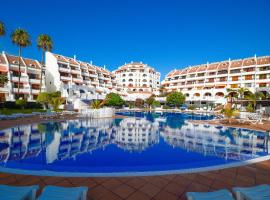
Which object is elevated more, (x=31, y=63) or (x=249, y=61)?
(x=249, y=61)

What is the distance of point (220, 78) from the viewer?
53.8 m

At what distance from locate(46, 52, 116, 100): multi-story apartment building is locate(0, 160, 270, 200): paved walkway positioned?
114ft

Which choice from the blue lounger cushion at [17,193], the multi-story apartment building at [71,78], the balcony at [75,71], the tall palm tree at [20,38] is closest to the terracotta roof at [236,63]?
the multi-story apartment building at [71,78]

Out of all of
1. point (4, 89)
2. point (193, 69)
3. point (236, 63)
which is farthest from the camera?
point (193, 69)

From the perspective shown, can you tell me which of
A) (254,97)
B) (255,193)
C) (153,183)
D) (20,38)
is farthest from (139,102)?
(255,193)

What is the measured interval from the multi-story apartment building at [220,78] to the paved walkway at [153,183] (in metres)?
43.9

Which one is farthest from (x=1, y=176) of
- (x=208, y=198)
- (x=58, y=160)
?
(x=208, y=198)

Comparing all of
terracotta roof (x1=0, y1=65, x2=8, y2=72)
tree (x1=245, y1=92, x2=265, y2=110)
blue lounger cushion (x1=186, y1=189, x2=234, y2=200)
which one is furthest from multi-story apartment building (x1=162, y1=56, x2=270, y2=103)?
terracotta roof (x1=0, y1=65, x2=8, y2=72)

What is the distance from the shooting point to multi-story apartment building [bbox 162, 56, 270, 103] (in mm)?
46250

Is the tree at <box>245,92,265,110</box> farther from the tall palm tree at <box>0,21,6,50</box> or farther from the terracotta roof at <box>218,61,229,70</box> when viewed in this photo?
the tall palm tree at <box>0,21,6,50</box>

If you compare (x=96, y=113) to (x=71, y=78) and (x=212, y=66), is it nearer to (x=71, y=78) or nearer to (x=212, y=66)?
(x=71, y=78)

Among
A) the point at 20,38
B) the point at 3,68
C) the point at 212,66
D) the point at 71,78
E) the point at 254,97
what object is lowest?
the point at 254,97

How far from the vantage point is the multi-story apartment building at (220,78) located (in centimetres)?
4625

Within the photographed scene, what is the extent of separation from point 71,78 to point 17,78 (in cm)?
1305
